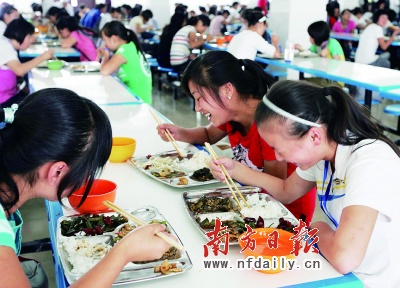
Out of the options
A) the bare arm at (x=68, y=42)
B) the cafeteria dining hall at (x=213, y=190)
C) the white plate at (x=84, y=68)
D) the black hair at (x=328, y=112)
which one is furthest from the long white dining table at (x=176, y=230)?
the bare arm at (x=68, y=42)

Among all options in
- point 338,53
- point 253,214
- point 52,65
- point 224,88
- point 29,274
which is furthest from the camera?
point 338,53

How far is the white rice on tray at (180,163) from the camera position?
204cm

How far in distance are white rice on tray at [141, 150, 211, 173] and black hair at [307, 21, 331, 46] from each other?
3.83 m

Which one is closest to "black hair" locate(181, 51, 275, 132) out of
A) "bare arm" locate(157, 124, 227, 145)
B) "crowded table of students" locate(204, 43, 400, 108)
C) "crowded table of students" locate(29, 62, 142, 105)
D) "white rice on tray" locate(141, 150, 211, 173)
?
"white rice on tray" locate(141, 150, 211, 173)

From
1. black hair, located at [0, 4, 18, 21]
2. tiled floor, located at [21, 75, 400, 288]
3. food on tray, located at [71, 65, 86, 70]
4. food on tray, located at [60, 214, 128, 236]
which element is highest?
black hair, located at [0, 4, 18, 21]

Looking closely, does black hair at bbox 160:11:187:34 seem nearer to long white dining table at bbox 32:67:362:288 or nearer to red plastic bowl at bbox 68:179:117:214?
A: long white dining table at bbox 32:67:362:288

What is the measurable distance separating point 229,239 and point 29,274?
36.3 inches

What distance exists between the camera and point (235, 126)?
2174 millimetres

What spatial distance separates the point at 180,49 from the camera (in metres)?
6.52

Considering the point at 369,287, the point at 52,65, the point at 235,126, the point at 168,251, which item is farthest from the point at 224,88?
the point at 52,65

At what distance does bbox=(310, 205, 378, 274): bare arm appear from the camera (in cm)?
123

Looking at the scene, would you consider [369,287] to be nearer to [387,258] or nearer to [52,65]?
[387,258]

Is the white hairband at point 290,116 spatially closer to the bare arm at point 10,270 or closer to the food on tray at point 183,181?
the food on tray at point 183,181

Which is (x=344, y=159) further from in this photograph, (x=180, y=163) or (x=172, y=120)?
(x=172, y=120)
